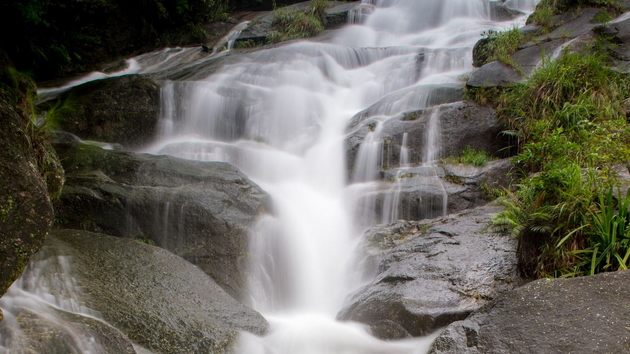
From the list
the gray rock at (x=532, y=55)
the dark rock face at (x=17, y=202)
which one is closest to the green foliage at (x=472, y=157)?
the gray rock at (x=532, y=55)

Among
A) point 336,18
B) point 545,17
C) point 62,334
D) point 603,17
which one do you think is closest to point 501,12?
point 545,17

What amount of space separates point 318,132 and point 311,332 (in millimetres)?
4950

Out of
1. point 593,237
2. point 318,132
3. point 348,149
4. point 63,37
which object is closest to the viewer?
point 593,237

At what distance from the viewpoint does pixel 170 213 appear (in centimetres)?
549

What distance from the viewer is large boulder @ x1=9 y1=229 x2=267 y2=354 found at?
361 cm

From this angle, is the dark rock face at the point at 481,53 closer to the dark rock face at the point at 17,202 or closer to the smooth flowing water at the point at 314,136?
the smooth flowing water at the point at 314,136

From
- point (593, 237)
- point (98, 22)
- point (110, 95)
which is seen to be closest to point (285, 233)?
point (593, 237)

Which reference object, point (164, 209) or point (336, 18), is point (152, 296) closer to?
point (164, 209)

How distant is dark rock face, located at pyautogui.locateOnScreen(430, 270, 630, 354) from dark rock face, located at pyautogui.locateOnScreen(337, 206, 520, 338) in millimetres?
670

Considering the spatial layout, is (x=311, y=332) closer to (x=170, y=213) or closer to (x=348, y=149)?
(x=170, y=213)

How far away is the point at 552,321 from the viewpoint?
3.05 m

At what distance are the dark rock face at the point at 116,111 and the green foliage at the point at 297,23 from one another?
6561 millimetres

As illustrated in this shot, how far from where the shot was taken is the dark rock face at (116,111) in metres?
7.79

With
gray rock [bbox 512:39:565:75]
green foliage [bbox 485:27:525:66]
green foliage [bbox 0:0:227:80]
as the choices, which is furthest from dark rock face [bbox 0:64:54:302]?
green foliage [bbox 485:27:525:66]
